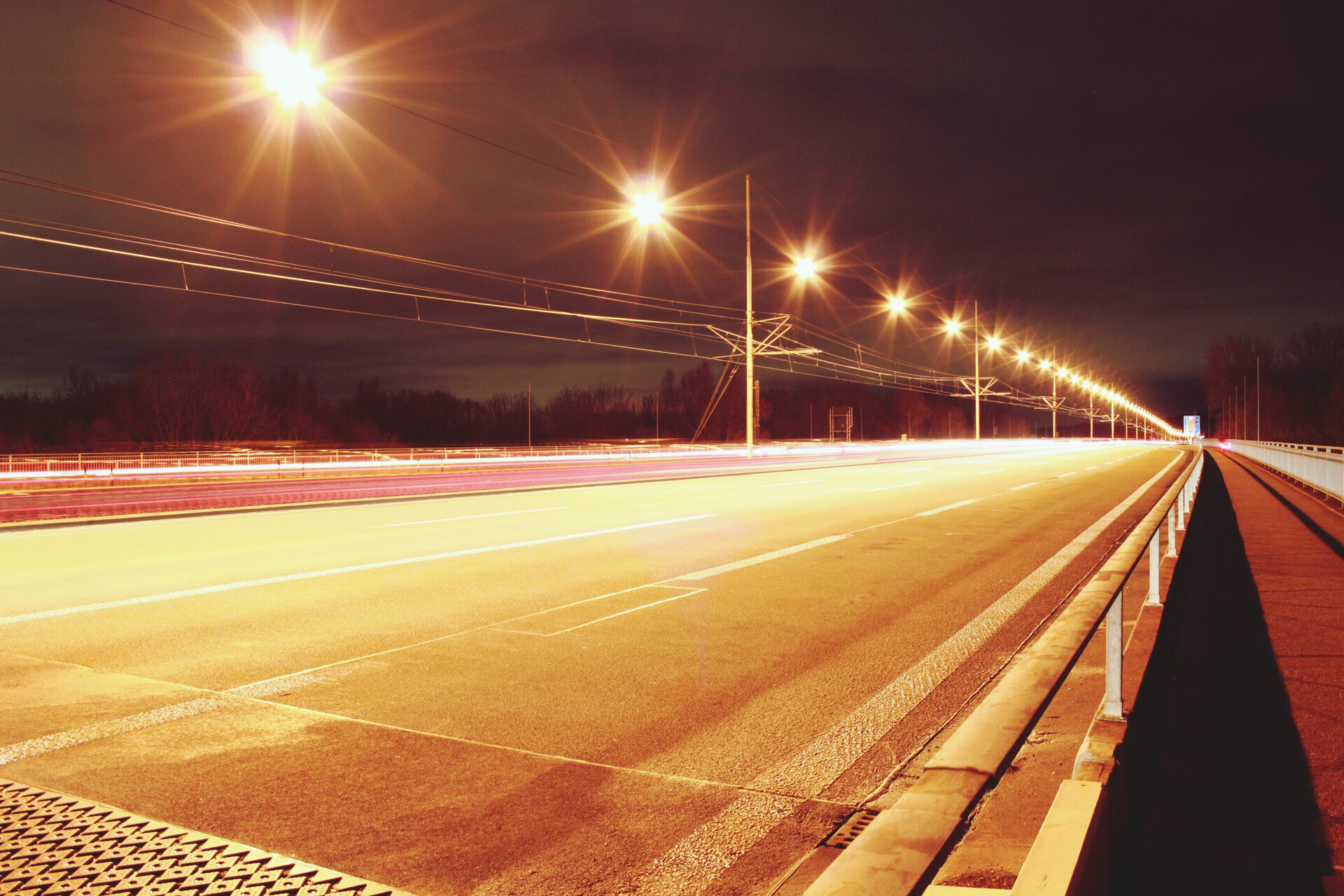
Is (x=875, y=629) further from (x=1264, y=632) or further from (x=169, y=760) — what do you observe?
(x=169, y=760)

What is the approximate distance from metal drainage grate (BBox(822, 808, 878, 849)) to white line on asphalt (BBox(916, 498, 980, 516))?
13.1m

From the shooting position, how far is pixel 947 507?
17516mm

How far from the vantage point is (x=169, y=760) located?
163 inches

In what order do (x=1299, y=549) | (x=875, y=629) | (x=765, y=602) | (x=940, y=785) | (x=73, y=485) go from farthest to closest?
(x=73, y=485), (x=1299, y=549), (x=765, y=602), (x=875, y=629), (x=940, y=785)

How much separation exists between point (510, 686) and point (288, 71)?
1124cm

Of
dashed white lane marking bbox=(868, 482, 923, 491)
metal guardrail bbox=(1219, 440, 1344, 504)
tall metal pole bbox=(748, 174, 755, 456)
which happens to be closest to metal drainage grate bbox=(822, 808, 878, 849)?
dashed white lane marking bbox=(868, 482, 923, 491)

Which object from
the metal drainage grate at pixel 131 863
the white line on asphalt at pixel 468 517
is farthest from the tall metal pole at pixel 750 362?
the metal drainage grate at pixel 131 863

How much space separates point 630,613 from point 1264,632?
16.3ft

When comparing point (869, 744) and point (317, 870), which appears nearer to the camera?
point (317, 870)

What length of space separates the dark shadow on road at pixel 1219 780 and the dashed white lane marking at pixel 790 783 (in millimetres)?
1160

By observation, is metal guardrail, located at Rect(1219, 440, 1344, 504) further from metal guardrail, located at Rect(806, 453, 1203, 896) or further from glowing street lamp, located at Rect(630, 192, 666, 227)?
metal guardrail, located at Rect(806, 453, 1203, 896)

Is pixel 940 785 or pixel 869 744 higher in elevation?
pixel 940 785

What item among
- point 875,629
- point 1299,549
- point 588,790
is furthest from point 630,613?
point 1299,549

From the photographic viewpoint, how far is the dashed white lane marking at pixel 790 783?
3.07 meters
